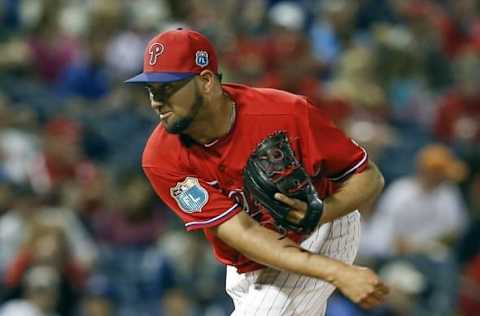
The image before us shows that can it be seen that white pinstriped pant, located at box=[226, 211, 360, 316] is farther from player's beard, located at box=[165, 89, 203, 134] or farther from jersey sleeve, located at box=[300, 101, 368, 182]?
player's beard, located at box=[165, 89, 203, 134]

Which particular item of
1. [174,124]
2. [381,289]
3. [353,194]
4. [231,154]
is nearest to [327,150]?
[353,194]

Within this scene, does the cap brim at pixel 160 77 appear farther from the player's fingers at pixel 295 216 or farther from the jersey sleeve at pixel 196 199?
the player's fingers at pixel 295 216

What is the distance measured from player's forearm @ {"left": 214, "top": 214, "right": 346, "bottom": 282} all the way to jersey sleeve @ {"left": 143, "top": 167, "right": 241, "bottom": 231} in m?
0.04

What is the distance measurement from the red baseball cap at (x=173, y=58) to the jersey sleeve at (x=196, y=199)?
392 millimetres

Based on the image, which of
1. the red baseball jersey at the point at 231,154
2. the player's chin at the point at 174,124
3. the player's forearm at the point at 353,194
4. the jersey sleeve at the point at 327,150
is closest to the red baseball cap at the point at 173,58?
the player's chin at the point at 174,124

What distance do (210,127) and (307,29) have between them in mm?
6411

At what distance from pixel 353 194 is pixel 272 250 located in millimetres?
451

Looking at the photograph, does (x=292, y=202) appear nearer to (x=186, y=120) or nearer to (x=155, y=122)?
(x=186, y=120)

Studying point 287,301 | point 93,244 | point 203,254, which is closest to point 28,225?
point 93,244

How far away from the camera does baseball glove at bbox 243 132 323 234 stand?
161 inches

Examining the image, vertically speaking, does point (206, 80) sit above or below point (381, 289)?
above

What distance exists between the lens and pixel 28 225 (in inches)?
305

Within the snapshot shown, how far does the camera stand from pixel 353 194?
4.44 metres

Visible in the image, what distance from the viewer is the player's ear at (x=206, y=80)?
167 inches
